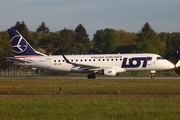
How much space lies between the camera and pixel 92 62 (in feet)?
188

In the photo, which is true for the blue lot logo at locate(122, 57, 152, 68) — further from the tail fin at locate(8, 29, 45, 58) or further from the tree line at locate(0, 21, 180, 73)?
the tree line at locate(0, 21, 180, 73)

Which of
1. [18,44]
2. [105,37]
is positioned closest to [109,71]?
[18,44]

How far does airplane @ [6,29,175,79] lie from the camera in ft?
182

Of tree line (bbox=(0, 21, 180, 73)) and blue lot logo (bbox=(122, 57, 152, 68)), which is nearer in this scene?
blue lot logo (bbox=(122, 57, 152, 68))

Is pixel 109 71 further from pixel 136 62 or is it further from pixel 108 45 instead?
pixel 108 45

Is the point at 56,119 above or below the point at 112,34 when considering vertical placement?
below

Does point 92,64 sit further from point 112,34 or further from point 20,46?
point 112,34

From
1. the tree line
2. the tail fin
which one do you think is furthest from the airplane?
the tree line

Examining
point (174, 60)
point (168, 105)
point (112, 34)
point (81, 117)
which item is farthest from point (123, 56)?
point (112, 34)

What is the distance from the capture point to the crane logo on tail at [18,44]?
59.2 m

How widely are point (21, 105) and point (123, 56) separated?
34002 mm

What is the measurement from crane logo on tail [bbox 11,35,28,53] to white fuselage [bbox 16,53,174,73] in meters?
1.49

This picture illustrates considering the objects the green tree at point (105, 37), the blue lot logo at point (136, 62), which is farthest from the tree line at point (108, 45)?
the blue lot logo at point (136, 62)

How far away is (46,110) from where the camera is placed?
2094cm
